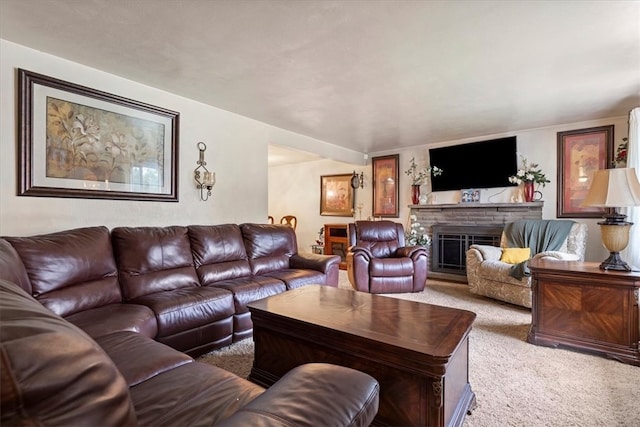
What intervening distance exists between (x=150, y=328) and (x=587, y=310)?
320 centimetres

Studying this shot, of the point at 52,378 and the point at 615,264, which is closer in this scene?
the point at 52,378

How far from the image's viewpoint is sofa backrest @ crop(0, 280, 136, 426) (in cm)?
43

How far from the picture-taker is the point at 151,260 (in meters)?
2.57

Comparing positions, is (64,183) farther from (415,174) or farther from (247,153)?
(415,174)

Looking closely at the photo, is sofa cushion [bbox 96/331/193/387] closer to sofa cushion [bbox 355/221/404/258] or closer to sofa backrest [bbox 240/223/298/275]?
sofa backrest [bbox 240/223/298/275]

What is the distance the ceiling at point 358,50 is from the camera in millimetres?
1838

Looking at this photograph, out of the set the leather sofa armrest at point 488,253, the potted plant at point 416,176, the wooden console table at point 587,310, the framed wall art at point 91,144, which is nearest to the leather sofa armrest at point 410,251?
the leather sofa armrest at point 488,253

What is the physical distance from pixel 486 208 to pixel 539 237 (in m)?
0.95

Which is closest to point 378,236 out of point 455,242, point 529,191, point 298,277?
point 455,242

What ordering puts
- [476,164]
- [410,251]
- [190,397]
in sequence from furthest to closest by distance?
[476,164]
[410,251]
[190,397]

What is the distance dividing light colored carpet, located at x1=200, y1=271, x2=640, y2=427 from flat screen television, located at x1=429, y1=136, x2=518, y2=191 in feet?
8.74

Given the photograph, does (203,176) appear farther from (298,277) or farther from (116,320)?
(116,320)

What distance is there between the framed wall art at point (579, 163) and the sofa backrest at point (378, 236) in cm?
230

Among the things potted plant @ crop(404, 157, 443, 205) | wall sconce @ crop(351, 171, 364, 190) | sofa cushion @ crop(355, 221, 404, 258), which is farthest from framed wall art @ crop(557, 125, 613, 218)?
wall sconce @ crop(351, 171, 364, 190)
